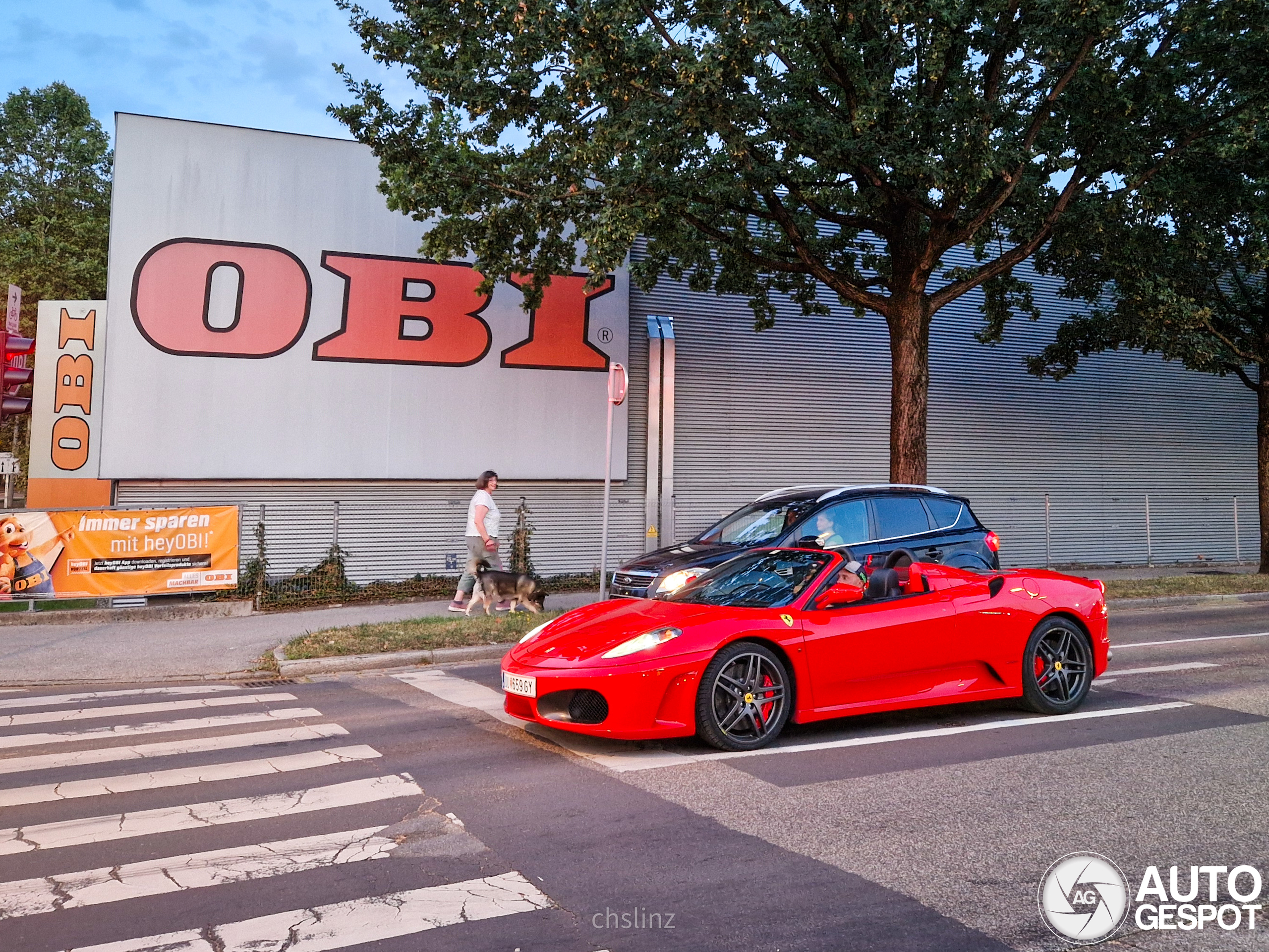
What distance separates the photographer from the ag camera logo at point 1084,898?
368 cm

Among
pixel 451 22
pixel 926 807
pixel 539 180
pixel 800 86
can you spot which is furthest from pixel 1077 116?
pixel 926 807

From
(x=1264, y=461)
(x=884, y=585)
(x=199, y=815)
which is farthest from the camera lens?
(x=1264, y=461)

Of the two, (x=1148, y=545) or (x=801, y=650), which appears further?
(x=1148, y=545)

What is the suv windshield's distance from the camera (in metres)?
11.2

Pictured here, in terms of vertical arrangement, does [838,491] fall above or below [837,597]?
above

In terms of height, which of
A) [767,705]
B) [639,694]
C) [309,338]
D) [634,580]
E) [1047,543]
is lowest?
[767,705]

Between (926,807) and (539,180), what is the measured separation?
1143 cm

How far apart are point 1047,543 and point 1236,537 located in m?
6.47

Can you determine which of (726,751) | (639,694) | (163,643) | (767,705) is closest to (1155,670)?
(767,705)

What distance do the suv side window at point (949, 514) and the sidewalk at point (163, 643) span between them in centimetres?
563

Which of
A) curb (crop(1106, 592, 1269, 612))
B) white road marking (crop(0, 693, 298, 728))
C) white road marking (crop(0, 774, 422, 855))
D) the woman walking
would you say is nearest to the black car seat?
white road marking (crop(0, 774, 422, 855))

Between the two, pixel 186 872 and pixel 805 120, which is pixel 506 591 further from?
pixel 186 872

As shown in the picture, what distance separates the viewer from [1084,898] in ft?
13.0

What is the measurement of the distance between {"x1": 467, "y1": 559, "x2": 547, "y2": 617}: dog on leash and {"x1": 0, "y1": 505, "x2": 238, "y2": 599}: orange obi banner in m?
4.29
